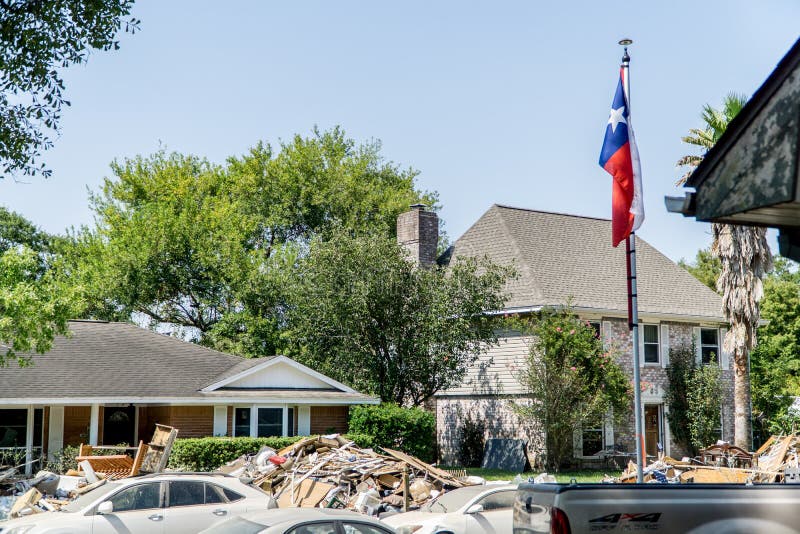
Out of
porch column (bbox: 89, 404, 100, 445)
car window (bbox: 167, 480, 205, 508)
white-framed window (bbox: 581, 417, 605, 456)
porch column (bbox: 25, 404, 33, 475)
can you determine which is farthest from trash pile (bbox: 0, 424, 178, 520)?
white-framed window (bbox: 581, 417, 605, 456)

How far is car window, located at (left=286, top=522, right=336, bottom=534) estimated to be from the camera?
10391 mm

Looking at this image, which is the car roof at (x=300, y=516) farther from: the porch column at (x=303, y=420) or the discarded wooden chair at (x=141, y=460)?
the porch column at (x=303, y=420)

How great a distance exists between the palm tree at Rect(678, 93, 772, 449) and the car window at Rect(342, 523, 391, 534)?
22683 mm

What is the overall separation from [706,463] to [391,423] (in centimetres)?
977

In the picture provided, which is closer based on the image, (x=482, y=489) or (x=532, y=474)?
(x=482, y=489)

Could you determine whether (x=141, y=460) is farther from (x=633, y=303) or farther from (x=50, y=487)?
(x=633, y=303)

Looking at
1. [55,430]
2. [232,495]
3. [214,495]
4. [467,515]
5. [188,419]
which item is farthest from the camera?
[188,419]

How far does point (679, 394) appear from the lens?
121ft

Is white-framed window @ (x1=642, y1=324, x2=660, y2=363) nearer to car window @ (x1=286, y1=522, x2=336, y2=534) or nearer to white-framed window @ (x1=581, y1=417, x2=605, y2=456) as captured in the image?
white-framed window @ (x1=581, y1=417, x2=605, y2=456)

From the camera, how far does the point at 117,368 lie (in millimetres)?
31719

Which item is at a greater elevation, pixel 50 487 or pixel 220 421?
pixel 220 421

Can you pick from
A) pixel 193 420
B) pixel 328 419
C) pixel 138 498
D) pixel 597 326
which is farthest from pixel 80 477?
pixel 597 326

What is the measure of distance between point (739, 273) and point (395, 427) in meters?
12.2

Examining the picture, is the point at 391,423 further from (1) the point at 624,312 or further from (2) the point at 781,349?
(2) the point at 781,349
